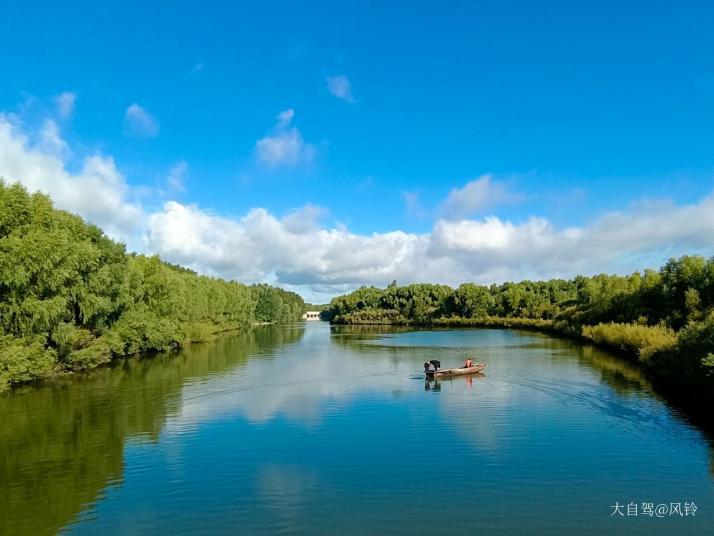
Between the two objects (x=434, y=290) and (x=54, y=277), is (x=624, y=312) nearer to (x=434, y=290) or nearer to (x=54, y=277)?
(x=54, y=277)

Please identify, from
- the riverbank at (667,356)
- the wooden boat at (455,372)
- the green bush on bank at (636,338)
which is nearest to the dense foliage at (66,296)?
the wooden boat at (455,372)

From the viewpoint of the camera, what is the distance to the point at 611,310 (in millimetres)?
79500

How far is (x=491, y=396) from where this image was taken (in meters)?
35.5

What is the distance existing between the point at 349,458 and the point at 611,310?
224 feet

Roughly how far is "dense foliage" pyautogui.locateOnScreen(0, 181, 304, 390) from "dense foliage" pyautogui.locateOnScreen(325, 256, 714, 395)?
41.9 metres

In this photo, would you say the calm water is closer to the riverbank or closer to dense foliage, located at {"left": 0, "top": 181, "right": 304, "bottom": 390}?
the riverbank

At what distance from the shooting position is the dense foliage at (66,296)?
122 ft

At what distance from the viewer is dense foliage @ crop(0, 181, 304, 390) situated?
37312mm

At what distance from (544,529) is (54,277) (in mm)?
36503

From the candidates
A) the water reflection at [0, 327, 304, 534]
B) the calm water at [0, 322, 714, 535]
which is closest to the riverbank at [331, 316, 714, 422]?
the calm water at [0, 322, 714, 535]

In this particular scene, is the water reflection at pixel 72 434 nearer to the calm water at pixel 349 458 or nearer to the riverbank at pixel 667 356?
the calm water at pixel 349 458

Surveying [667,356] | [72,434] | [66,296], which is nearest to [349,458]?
[72,434]

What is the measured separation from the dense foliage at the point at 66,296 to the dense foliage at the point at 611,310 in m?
41.9

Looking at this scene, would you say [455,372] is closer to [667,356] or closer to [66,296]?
[667,356]
